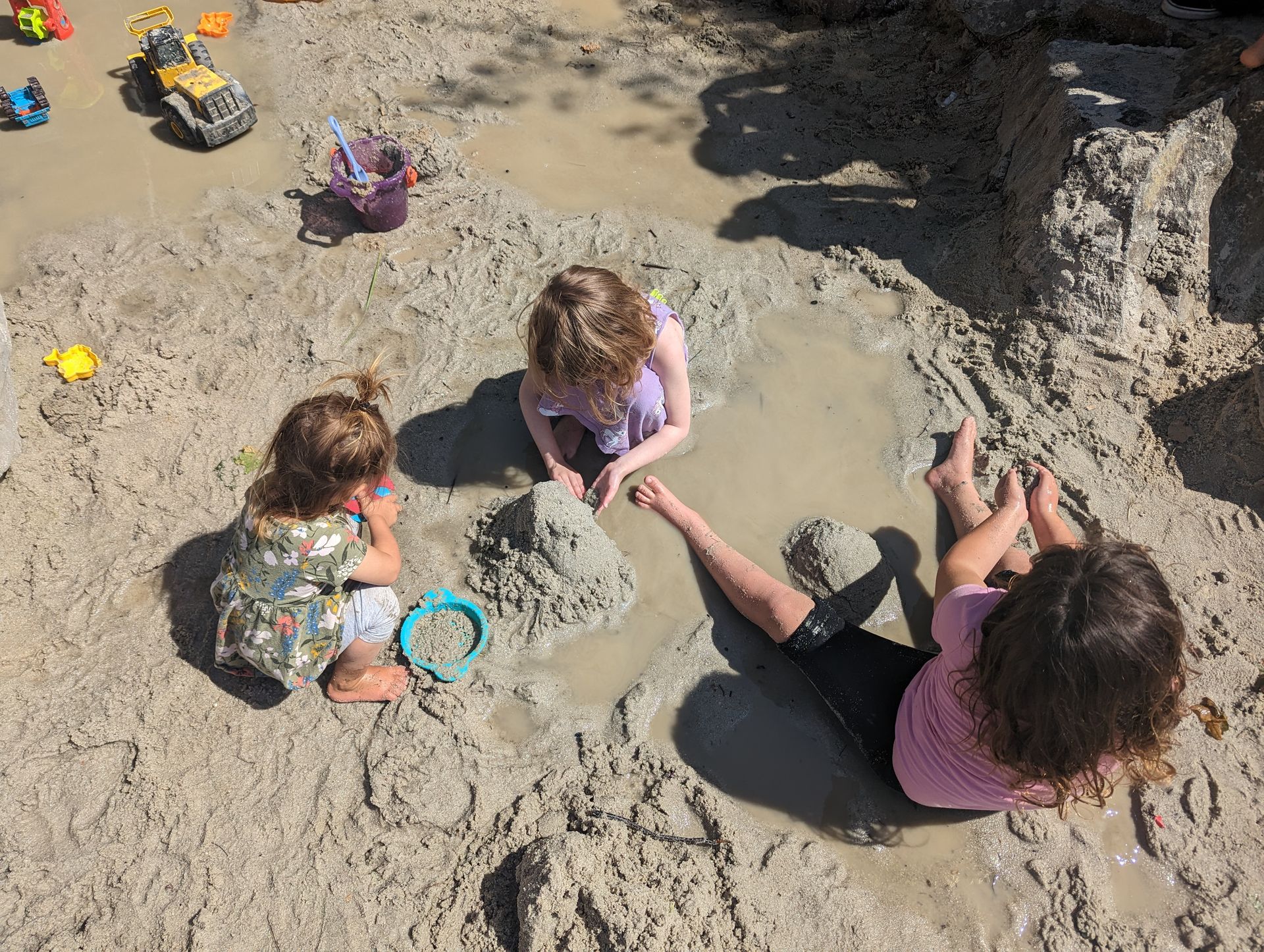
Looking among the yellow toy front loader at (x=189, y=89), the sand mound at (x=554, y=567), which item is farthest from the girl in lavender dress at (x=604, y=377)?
the yellow toy front loader at (x=189, y=89)

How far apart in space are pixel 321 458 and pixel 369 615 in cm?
62

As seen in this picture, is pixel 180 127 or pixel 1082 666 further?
pixel 180 127

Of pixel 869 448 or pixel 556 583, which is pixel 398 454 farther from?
pixel 869 448

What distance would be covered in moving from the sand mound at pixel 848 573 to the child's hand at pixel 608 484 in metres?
0.75

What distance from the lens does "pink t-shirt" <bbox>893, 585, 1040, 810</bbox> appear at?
2152 millimetres

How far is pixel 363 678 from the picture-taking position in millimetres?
2619

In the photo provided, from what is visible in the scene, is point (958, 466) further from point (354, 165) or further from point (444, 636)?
point (354, 165)

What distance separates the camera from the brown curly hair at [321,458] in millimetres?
2168

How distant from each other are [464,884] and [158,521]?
1.79m

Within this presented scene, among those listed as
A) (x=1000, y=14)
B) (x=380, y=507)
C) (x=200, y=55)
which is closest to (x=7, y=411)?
(x=380, y=507)

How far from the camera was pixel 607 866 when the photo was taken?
227 cm

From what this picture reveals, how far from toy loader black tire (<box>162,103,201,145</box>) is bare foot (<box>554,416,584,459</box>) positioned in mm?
2847

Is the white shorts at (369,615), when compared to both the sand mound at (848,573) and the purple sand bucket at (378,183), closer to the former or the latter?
the sand mound at (848,573)

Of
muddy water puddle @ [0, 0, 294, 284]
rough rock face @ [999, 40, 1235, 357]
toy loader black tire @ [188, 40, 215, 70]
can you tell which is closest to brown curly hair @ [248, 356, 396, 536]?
muddy water puddle @ [0, 0, 294, 284]
